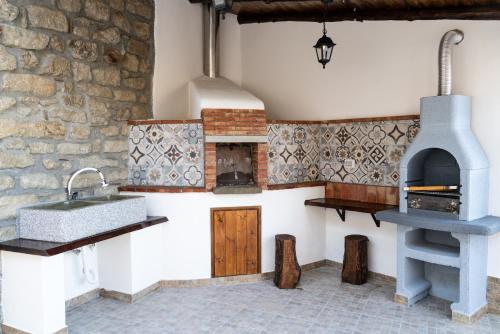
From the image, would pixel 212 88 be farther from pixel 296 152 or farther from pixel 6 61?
pixel 6 61

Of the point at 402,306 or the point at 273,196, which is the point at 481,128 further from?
the point at 273,196

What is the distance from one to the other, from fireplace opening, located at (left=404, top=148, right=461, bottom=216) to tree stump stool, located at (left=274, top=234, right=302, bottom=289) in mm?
1421

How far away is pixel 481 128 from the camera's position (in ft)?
13.4

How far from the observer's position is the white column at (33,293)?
3404 mm

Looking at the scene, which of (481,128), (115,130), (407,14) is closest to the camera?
(481,128)

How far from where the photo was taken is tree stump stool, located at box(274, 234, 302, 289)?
4707 mm

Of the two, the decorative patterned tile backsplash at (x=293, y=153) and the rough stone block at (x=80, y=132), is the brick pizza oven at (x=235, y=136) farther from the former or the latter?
the rough stone block at (x=80, y=132)

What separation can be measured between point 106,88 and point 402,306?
399cm

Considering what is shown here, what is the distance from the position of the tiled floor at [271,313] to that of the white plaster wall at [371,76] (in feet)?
2.21

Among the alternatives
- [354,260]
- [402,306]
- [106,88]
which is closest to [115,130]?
[106,88]

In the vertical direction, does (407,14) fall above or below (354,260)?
above

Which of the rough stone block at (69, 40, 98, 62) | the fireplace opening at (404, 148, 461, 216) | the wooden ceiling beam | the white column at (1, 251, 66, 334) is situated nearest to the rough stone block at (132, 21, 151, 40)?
the rough stone block at (69, 40, 98, 62)

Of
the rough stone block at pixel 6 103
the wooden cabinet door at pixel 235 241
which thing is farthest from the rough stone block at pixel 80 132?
the wooden cabinet door at pixel 235 241

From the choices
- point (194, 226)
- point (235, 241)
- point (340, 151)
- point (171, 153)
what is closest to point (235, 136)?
point (171, 153)
